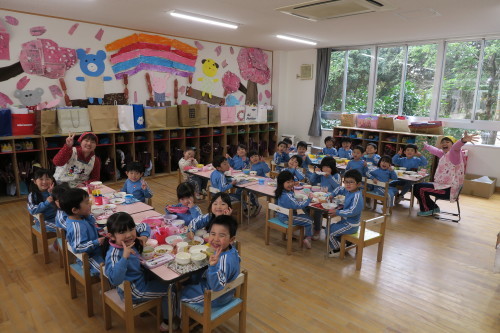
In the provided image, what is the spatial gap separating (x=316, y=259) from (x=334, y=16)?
4163mm

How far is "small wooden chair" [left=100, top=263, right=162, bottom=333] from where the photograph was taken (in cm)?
246

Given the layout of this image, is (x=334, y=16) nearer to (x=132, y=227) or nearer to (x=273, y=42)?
(x=273, y=42)

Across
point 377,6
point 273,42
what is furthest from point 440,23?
point 273,42

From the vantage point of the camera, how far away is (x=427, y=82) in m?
8.83

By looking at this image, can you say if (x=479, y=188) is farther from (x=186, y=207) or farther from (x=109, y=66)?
(x=109, y=66)

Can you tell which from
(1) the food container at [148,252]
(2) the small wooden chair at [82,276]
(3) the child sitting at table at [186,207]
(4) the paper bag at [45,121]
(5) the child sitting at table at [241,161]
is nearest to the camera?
Result: (1) the food container at [148,252]

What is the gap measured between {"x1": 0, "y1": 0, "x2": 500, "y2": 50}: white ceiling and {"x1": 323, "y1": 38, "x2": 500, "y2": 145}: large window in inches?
24.6

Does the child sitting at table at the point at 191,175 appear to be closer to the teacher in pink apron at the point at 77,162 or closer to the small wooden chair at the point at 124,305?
the teacher in pink apron at the point at 77,162

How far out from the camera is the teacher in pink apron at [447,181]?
577 cm

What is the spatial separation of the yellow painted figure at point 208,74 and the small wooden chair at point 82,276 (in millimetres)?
6851

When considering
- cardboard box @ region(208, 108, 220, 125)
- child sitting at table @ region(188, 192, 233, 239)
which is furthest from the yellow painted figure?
child sitting at table @ region(188, 192, 233, 239)

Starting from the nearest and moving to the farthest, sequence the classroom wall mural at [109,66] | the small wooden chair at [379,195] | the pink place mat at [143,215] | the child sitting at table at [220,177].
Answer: the pink place mat at [143,215] → the child sitting at table at [220,177] → the small wooden chair at [379,195] → the classroom wall mural at [109,66]

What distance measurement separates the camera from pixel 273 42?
9320 mm

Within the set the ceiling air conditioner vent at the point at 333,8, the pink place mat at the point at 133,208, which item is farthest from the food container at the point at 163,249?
the ceiling air conditioner vent at the point at 333,8
